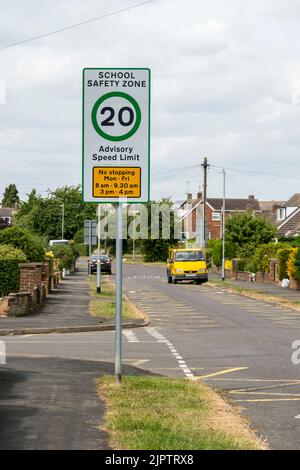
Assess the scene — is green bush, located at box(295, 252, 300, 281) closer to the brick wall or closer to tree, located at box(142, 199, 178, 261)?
the brick wall

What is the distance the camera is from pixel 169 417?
10.3 meters

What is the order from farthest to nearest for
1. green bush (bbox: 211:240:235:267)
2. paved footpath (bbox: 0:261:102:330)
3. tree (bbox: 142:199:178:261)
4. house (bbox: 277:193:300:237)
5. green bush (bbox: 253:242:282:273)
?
tree (bbox: 142:199:178:261) < house (bbox: 277:193:300:237) < green bush (bbox: 211:240:235:267) < green bush (bbox: 253:242:282:273) < paved footpath (bbox: 0:261:102:330)

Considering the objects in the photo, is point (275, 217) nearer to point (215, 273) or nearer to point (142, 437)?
point (215, 273)

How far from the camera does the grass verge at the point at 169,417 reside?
8.63 meters

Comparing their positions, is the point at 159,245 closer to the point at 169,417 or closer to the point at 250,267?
the point at 250,267

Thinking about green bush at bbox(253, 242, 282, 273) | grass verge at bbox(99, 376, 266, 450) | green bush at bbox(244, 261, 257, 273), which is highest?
green bush at bbox(253, 242, 282, 273)

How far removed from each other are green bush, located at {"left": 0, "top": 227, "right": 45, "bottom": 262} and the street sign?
21.4 meters

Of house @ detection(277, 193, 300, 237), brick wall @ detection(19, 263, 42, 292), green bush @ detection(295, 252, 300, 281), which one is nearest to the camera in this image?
brick wall @ detection(19, 263, 42, 292)

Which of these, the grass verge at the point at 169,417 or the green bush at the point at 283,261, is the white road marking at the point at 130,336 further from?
the green bush at the point at 283,261

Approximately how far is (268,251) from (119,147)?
52519mm

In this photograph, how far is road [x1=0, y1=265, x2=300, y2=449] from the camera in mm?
11789

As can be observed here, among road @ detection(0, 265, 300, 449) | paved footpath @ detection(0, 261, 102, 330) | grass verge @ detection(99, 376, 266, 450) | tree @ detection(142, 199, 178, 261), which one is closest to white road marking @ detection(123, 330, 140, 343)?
road @ detection(0, 265, 300, 449)

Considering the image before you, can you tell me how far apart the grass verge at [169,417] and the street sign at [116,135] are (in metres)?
2.40

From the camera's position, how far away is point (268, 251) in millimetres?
64375
